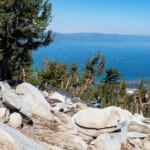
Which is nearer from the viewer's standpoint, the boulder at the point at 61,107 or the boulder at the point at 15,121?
the boulder at the point at 15,121

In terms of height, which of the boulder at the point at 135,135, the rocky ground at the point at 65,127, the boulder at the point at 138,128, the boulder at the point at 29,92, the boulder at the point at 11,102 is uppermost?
the boulder at the point at 11,102

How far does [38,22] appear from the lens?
38.0 m

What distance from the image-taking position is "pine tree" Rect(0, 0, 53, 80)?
36.5m

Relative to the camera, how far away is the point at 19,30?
38.1m

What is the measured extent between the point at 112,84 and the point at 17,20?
192 feet

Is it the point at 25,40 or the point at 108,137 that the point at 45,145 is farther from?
the point at 25,40

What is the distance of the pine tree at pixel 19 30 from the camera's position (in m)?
36.5

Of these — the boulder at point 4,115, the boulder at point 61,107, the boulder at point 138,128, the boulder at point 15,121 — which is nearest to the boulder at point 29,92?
the boulder at point 61,107

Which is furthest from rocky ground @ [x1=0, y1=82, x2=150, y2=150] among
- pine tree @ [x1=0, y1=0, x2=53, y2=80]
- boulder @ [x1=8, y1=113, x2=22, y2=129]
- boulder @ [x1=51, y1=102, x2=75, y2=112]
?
pine tree @ [x1=0, y1=0, x2=53, y2=80]

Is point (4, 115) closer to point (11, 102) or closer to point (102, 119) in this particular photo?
point (11, 102)

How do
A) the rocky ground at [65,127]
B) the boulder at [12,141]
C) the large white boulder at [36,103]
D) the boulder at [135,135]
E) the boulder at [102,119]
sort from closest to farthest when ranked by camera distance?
the boulder at [12,141] < the rocky ground at [65,127] < the boulder at [102,119] < the large white boulder at [36,103] < the boulder at [135,135]

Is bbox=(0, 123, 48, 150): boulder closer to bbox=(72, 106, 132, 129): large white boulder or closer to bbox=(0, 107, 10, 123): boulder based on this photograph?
bbox=(0, 107, 10, 123): boulder

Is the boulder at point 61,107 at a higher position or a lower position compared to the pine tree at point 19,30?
lower

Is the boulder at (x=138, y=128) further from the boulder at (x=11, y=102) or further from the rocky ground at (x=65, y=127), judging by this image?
the boulder at (x=11, y=102)
